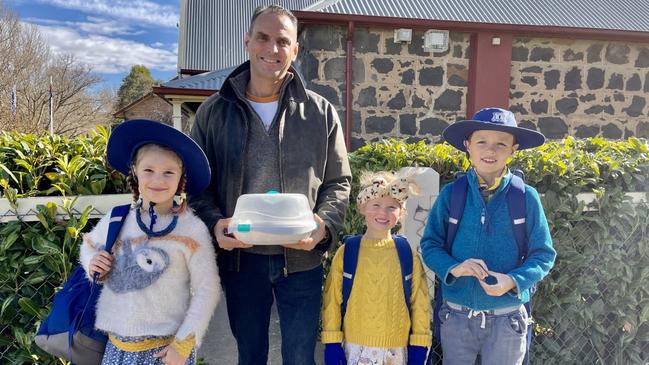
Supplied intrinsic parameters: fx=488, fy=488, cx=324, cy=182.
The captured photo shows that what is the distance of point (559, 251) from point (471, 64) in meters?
4.25

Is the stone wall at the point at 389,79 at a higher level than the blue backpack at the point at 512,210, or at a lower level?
higher

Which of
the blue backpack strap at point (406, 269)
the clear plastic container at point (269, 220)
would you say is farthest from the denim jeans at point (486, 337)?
the clear plastic container at point (269, 220)

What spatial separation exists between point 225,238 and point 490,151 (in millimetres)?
1268

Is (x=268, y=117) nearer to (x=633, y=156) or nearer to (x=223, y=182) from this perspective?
(x=223, y=182)

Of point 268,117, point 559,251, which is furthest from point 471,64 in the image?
point 268,117

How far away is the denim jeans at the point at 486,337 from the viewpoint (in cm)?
224

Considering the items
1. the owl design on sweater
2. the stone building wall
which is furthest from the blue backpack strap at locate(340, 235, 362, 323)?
the stone building wall

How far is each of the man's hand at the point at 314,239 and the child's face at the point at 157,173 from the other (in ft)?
1.80

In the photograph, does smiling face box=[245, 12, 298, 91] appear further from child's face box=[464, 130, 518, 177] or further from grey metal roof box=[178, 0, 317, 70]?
grey metal roof box=[178, 0, 317, 70]

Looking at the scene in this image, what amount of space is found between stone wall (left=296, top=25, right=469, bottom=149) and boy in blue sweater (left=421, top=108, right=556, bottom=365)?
4197mm

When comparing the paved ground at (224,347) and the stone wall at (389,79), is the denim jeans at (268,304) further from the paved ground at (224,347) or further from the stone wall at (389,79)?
the stone wall at (389,79)

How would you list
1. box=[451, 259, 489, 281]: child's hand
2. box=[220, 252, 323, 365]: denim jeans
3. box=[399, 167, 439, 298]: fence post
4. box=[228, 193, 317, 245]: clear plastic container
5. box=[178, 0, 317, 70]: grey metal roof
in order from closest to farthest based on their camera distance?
1. box=[228, 193, 317, 245]: clear plastic container
2. box=[451, 259, 489, 281]: child's hand
3. box=[220, 252, 323, 365]: denim jeans
4. box=[399, 167, 439, 298]: fence post
5. box=[178, 0, 317, 70]: grey metal roof

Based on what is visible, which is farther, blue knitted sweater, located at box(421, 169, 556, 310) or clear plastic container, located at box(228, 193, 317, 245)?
blue knitted sweater, located at box(421, 169, 556, 310)

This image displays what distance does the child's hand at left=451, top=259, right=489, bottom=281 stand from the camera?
2.09m
